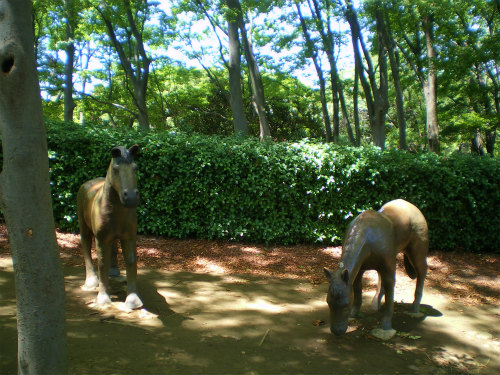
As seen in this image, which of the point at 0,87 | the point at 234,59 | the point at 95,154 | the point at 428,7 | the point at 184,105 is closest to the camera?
the point at 0,87

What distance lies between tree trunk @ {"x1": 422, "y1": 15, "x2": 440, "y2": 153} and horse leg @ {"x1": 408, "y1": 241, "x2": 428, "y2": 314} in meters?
11.4

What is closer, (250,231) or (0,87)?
(0,87)

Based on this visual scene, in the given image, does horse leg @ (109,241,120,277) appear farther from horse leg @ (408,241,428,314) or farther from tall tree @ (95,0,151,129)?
tall tree @ (95,0,151,129)

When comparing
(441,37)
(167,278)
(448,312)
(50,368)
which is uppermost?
(441,37)

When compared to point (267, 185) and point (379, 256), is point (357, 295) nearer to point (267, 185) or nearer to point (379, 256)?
point (379, 256)

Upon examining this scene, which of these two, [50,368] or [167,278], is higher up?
[50,368]

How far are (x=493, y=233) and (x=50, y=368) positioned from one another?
35.1ft

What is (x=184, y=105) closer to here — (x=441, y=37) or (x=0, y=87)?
(x=441, y=37)

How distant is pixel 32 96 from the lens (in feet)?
9.16

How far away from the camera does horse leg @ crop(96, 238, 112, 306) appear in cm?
511

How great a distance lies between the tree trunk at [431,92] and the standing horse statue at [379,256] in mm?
11364

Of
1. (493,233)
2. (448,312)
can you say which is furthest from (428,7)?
(448,312)

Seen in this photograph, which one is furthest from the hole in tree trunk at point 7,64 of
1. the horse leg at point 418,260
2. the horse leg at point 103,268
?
the horse leg at point 418,260

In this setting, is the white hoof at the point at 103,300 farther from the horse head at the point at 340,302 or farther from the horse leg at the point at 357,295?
the horse leg at the point at 357,295
